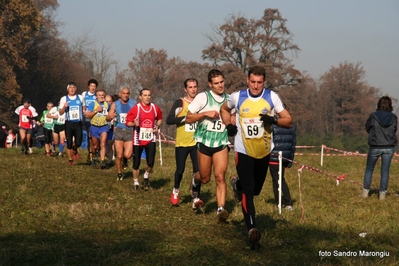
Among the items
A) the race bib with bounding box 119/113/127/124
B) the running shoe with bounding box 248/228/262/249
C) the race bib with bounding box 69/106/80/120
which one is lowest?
the running shoe with bounding box 248/228/262/249

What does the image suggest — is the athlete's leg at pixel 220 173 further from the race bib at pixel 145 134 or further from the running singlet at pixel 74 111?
the running singlet at pixel 74 111

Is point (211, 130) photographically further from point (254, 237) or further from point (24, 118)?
point (24, 118)

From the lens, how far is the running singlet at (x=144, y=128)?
12.5 m

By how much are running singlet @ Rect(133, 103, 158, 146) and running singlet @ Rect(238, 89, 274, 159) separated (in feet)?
16.6

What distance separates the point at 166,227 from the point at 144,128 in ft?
14.1

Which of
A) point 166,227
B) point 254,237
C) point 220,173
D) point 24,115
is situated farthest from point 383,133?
point 24,115

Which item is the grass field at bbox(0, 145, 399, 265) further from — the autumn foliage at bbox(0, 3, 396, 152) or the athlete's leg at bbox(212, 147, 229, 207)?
the autumn foliage at bbox(0, 3, 396, 152)

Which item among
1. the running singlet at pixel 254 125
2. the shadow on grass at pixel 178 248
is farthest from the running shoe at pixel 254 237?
the running singlet at pixel 254 125

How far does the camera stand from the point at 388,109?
12.7 meters

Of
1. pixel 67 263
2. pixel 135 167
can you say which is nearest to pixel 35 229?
pixel 67 263

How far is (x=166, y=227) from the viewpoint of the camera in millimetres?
8500

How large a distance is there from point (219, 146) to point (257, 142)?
1.55 metres

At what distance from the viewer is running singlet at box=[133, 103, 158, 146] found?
41.0ft

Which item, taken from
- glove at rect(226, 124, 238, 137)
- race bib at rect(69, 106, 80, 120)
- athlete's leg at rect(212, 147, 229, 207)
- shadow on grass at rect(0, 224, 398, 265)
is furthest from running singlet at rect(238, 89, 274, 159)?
race bib at rect(69, 106, 80, 120)
